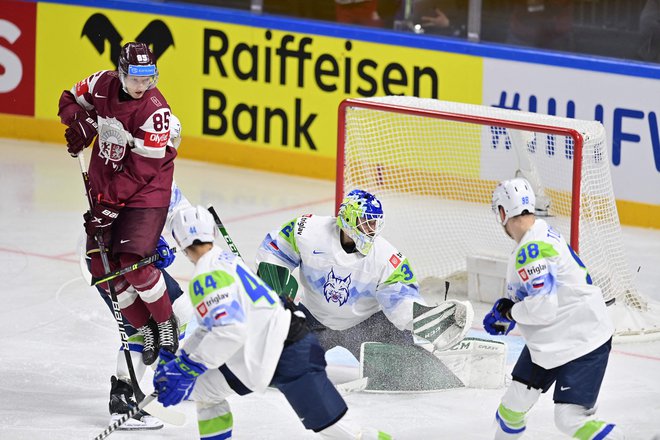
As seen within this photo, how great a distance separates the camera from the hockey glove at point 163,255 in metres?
5.11

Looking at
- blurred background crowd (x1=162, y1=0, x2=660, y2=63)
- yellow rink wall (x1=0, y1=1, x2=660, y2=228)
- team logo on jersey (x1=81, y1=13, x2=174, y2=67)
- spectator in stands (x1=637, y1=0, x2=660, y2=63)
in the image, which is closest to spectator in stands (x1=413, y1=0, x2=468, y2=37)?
blurred background crowd (x1=162, y1=0, x2=660, y2=63)

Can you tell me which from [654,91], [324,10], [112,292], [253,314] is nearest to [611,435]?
[253,314]

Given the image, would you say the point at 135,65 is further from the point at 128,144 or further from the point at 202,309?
the point at 202,309

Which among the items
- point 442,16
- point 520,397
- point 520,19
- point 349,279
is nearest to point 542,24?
point 520,19

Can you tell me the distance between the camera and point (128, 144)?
5062 millimetres

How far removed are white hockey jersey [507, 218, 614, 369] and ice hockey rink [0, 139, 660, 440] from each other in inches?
28.5

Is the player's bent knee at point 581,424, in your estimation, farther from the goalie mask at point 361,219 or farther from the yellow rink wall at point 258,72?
the yellow rink wall at point 258,72

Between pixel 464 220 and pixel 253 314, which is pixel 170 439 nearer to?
pixel 253 314

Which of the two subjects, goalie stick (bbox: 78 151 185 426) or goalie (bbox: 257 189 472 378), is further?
goalie (bbox: 257 189 472 378)

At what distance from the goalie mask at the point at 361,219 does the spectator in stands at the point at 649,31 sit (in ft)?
11.3

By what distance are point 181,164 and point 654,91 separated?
334cm

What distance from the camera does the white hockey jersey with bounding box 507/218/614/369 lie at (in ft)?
14.3

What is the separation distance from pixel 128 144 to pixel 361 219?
2.98ft

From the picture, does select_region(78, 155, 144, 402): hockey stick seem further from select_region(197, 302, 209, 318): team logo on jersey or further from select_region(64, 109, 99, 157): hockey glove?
select_region(197, 302, 209, 318): team logo on jersey
